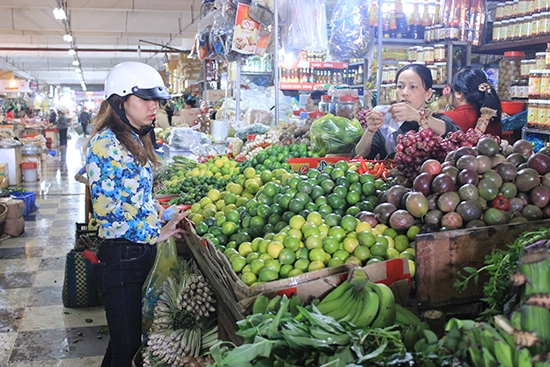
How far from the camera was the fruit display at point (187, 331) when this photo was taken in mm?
2863

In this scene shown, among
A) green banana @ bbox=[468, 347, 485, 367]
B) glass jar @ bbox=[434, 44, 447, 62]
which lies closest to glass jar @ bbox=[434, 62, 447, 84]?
glass jar @ bbox=[434, 44, 447, 62]

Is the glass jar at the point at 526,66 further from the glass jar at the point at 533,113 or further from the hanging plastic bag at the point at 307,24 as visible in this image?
the hanging plastic bag at the point at 307,24

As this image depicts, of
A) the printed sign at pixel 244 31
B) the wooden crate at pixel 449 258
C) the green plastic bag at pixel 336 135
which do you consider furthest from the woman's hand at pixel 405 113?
the printed sign at pixel 244 31

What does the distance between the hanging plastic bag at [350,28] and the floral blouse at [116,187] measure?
3659mm

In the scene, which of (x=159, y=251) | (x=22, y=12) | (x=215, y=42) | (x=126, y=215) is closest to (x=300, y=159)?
(x=159, y=251)

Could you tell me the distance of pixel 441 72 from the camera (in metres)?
6.40

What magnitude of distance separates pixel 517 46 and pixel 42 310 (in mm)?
5402

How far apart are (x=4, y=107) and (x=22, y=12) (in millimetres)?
14593

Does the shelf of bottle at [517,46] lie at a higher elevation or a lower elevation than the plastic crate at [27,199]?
higher

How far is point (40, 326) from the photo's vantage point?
4.46m

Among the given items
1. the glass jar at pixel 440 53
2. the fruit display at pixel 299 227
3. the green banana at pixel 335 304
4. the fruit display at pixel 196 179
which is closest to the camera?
the green banana at pixel 335 304

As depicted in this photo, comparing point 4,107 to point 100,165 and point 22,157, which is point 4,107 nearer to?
point 22,157

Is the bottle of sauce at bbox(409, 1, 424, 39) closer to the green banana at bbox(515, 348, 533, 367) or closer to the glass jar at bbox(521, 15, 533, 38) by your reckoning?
the glass jar at bbox(521, 15, 533, 38)

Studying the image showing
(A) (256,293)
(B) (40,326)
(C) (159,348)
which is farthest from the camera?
(B) (40,326)
